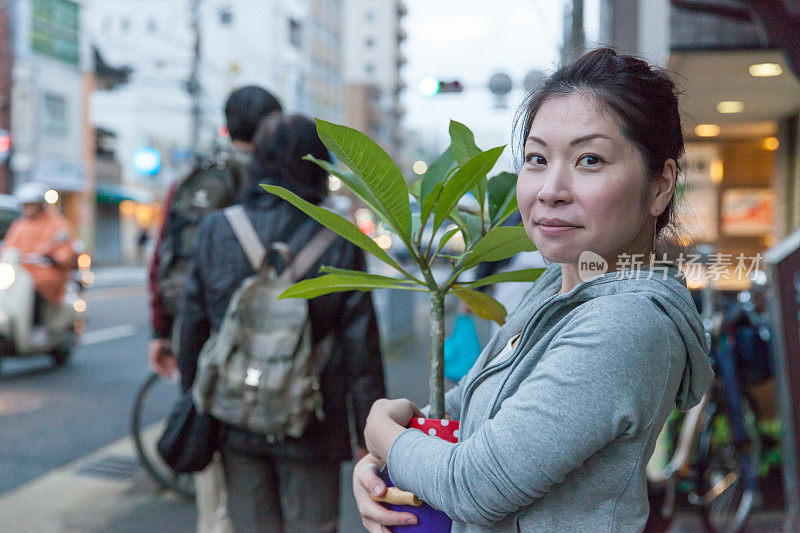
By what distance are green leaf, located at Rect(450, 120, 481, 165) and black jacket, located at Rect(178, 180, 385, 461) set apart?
3.31ft

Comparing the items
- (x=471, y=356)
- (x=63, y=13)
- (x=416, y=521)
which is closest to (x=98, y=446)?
(x=471, y=356)

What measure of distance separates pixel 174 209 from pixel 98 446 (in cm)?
269

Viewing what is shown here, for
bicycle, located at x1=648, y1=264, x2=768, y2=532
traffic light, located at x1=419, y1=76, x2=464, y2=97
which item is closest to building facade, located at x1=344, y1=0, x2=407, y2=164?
traffic light, located at x1=419, y1=76, x2=464, y2=97

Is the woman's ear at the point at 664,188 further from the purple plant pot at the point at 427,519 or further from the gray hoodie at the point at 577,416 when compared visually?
the purple plant pot at the point at 427,519

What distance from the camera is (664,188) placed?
3.38 ft

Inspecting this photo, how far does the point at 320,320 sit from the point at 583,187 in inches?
51.3

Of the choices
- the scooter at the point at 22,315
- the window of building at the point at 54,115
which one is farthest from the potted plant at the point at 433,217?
the window of building at the point at 54,115

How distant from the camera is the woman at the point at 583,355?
878 millimetres

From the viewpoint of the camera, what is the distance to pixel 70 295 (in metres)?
7.48

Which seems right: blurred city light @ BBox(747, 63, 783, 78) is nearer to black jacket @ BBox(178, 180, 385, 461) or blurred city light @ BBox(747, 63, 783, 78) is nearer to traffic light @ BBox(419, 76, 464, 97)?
black jacket @ BBox(178, 180, 385, 461)

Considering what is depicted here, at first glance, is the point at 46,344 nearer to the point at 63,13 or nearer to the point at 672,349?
the point at 672,349

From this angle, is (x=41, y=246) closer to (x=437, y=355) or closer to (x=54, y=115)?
(x=437, y=355)

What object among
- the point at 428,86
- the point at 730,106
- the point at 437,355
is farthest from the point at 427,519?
the point at 428,86

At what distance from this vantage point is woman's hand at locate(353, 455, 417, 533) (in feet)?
3.50
